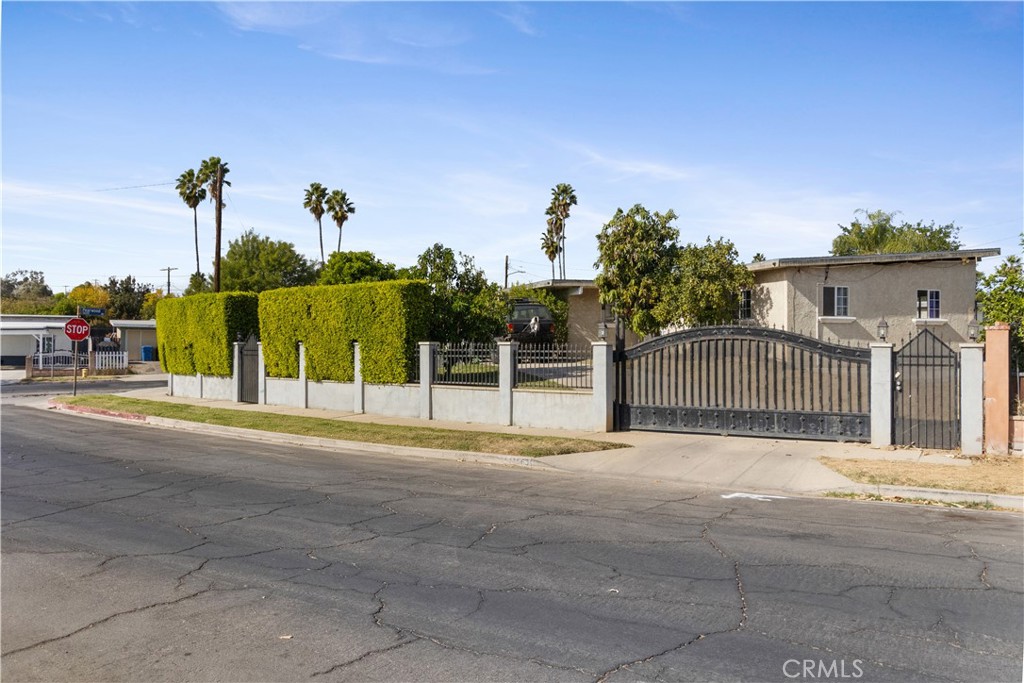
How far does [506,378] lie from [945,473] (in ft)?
32.5

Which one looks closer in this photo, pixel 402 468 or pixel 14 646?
pixel 14 646

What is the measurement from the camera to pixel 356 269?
131 ft

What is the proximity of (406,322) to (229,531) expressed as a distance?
12.8 m

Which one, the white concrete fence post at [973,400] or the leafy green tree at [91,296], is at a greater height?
the leafy green tree at [91,296]

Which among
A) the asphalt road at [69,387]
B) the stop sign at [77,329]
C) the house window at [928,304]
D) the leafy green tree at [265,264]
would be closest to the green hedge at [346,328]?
the stop sign at [77,329]

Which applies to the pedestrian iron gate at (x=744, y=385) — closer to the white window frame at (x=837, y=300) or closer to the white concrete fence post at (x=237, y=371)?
the white window frame at (x=837, y=300)

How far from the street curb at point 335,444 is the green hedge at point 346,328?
13.1 ft

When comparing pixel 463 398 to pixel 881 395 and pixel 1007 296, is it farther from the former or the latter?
pixel 1007 296

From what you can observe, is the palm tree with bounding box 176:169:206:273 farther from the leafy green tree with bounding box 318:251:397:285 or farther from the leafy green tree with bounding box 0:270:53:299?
the leafy green tree with bounding box 0:270:53:299

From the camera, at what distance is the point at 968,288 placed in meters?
28.8

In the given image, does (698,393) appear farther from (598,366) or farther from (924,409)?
(924,409)

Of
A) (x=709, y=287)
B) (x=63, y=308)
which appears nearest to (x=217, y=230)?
(x=709, y=287)

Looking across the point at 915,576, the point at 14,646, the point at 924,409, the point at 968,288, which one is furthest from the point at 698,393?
the point at 968,288

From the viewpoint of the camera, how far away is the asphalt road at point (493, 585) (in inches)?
207
